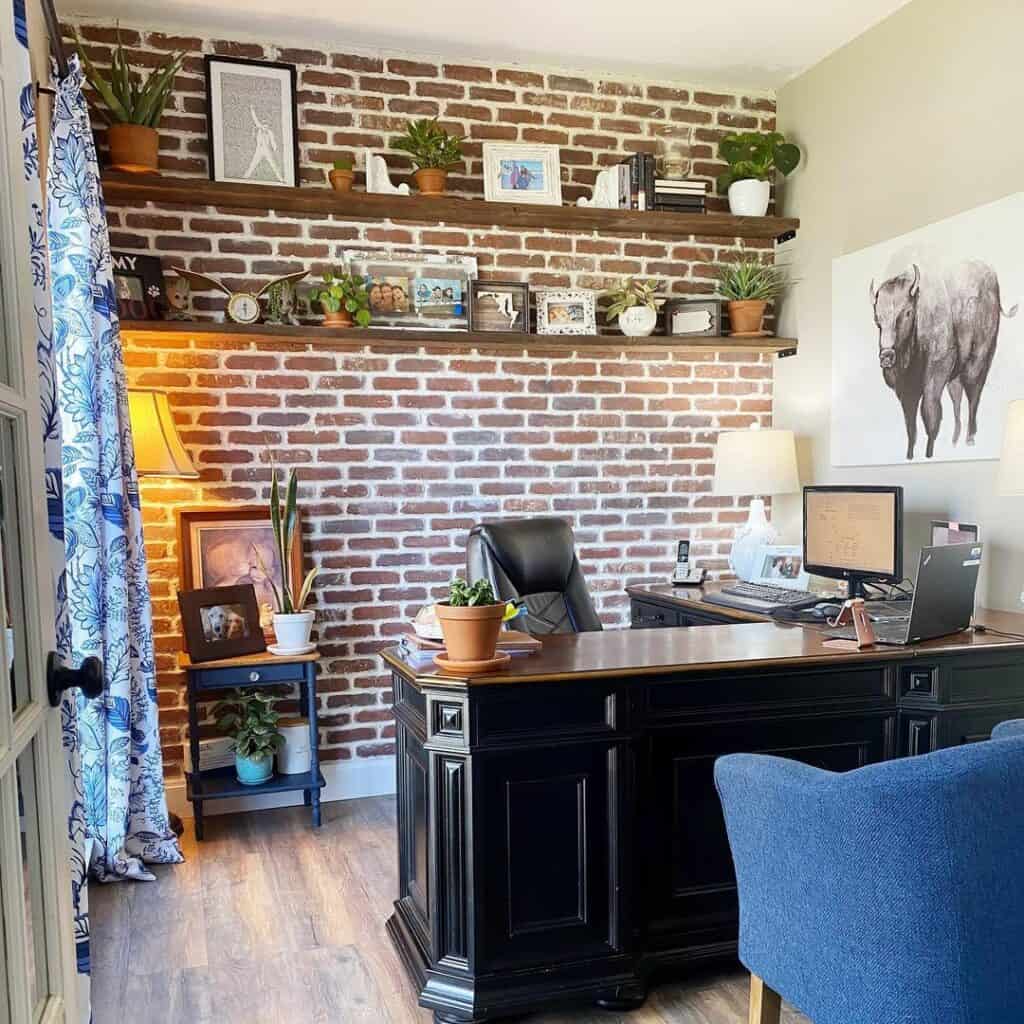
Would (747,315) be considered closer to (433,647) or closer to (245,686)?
(433,647)

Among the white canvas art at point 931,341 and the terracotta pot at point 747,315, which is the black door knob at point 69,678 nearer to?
the white canvas art at point 931,341

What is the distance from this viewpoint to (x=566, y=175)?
3.94m

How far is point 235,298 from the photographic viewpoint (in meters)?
3.49

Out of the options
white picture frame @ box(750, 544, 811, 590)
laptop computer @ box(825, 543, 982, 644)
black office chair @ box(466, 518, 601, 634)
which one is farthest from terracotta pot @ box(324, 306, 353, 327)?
laptop computer @ box(825, 543, 982, 644)

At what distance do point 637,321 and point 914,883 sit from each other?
2.91m

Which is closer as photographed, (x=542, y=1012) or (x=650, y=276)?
(x=542, y=1012)

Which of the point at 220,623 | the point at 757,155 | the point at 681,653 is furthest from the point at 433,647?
the point at 757,155

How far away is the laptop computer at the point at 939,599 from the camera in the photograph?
2354 mm

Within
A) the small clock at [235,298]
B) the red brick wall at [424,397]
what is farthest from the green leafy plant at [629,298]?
the small clock at [235,298]

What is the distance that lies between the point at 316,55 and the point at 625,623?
2.68 metres

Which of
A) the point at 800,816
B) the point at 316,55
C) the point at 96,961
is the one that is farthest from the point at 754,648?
the point at 316,55

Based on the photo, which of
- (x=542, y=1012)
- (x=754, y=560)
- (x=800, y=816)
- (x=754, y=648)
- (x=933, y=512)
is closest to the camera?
Result: (x=800, y=816)

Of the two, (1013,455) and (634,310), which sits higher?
(634,310)

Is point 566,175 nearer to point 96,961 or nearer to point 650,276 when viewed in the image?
point 650,276
